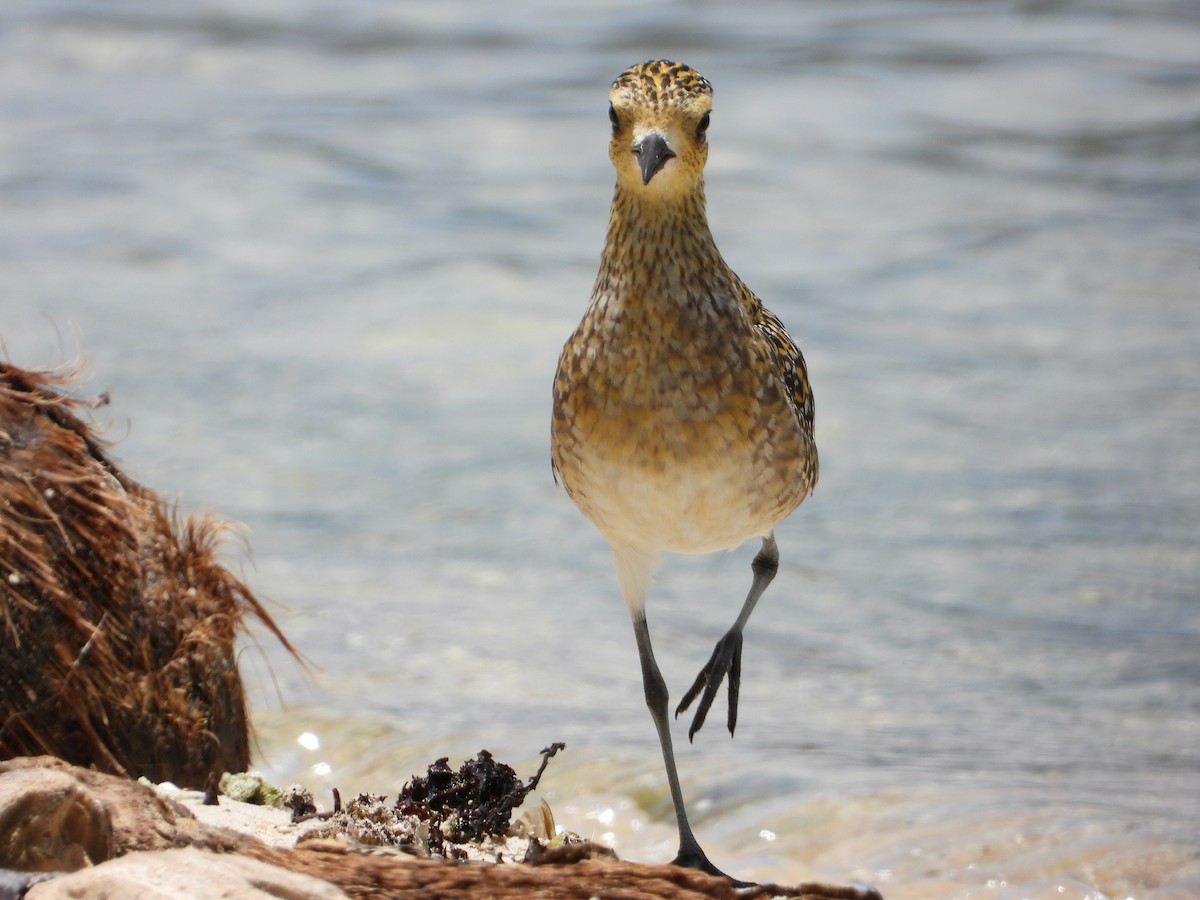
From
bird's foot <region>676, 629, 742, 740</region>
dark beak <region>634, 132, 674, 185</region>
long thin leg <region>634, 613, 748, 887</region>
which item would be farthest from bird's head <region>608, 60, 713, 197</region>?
bird's foot <region>676, 629, 742, 740</region>

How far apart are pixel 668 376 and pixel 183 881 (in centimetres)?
223

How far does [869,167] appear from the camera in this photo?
18.1 meters

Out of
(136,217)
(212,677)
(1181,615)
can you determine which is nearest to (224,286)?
(136,217)

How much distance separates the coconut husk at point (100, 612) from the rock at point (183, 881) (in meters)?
1.31

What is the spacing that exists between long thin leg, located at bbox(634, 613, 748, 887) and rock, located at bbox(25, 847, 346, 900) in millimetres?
1994

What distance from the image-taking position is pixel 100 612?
5.45 m

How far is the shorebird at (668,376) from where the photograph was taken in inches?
210

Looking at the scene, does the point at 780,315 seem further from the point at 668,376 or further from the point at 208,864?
the point at 208,864

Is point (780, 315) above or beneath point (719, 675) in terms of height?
above

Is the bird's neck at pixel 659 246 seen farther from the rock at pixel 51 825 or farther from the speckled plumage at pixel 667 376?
the rock at pixel 51 825

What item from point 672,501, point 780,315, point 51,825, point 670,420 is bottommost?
point 51,825

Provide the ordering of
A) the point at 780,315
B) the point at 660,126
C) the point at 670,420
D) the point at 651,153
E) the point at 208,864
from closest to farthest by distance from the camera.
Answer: the point at 208,864
the point at 651,153
the point at 660,126
the point at 670,420
the point at 780,315

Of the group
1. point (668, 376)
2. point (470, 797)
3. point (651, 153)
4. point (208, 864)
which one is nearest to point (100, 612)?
point (470, 797)

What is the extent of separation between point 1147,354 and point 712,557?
4801 millimetres
